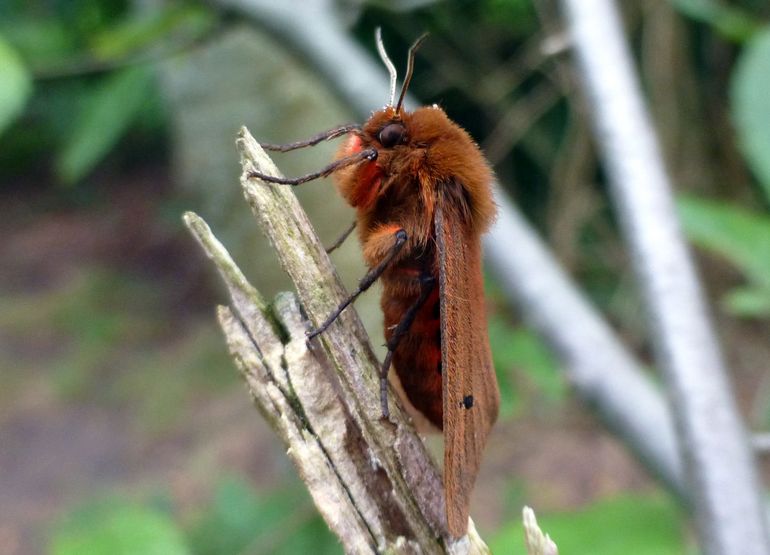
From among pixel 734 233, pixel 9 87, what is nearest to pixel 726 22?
pixel 734 233

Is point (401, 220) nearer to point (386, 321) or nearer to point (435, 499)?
point (386, 321)

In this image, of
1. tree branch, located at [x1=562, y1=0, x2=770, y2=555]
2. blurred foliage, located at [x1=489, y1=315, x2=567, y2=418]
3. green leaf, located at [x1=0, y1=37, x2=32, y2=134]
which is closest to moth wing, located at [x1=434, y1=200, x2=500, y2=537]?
tree branch, located at [x1=562, y1=0, x2=770, y2=555]

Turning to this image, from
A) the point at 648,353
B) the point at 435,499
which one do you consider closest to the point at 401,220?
the point at 435,499

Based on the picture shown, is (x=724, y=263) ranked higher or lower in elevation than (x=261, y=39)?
lower

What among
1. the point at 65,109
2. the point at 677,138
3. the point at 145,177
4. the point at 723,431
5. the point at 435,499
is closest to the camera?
the point at 435,499

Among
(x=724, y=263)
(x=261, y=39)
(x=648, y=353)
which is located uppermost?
(x=261, y=39)

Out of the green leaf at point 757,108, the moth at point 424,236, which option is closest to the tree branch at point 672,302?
the moth at point 424,236

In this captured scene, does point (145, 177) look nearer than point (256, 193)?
No
